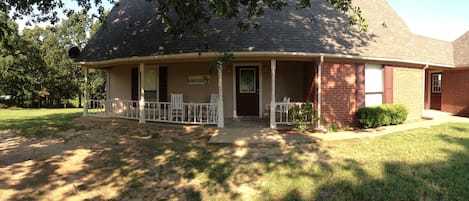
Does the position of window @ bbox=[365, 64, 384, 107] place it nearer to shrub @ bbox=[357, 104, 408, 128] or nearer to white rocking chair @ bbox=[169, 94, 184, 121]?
shrub @ bbox=[357, 104, 408, 128]

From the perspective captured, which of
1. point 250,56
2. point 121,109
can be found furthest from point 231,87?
point 121,109

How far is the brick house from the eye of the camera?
31.9 ft

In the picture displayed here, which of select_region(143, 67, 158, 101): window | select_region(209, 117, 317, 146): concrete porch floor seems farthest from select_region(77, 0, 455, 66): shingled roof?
select_region(209, 117, 317, 146): concrete porch floor

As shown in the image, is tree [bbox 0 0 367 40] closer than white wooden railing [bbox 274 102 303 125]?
Yes

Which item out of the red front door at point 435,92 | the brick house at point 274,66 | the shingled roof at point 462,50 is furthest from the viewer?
the red front door at point 435,92

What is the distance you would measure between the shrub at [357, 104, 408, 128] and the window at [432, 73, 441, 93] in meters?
6.90

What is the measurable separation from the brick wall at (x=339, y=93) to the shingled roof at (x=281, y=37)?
66 cm

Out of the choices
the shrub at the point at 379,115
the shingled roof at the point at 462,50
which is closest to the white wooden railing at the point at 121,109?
the shrub at the point at 379,115

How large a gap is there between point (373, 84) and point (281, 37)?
4.33 metres

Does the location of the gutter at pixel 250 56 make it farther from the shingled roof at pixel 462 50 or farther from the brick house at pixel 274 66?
the shingled roof at pixel 462 50

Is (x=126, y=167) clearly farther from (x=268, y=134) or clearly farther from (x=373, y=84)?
(x=373, y=84)

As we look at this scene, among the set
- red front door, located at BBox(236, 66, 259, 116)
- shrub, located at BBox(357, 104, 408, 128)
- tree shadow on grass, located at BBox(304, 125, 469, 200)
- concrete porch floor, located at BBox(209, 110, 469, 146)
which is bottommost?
tree shadow on grass, located at BBox(304, 125, 469, 200)

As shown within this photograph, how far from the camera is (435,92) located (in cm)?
1579

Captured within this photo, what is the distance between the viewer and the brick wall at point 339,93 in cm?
988
